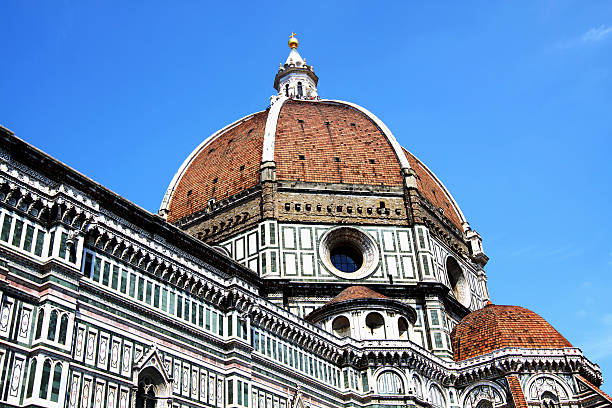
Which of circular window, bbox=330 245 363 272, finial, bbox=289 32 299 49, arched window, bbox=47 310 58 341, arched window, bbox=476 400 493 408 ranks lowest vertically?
arched window, bbox=47 310 58 341

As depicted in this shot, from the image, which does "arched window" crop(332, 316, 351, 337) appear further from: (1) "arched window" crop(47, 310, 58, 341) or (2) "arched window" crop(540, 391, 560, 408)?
(1) "arched window" crop(47, 310, 58, 341)

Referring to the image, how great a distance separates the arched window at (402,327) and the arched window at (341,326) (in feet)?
9.01

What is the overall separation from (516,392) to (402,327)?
22.3 feet

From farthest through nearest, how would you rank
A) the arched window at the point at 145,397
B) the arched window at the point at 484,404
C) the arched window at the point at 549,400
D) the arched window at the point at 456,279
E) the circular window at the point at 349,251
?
the arched window at the point at 456,279
the circular window at the point at 349,251
the arched window at the point at 484,404
the arched window at the point at 549,400
the arched window at the point at 145,397

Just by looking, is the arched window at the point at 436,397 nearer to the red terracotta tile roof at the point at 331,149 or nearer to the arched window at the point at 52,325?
the red terracotta tile roof at the point at 331,149

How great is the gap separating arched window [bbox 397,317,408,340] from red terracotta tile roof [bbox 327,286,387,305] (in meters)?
1.52

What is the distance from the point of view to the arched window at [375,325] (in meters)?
36.0

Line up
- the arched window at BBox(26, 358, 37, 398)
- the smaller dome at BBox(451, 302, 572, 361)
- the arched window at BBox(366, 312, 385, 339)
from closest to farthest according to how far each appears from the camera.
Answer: the arched window at BBox(26, 358, 37, 398) < the arched window at BBox(366, 312, 385, 339) < the smaller dome at BBox(451, 302, 572, 361)

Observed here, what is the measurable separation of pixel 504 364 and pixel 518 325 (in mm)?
3445

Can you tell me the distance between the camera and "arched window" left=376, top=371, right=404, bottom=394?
34.3 meters

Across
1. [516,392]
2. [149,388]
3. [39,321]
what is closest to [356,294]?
[516,392]

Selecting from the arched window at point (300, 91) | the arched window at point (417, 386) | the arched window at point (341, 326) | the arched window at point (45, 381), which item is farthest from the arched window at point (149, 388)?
the arched window at point (300, 91)

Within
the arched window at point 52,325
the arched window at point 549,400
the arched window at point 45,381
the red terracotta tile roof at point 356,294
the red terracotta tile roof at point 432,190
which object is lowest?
the arched window at point 45,381

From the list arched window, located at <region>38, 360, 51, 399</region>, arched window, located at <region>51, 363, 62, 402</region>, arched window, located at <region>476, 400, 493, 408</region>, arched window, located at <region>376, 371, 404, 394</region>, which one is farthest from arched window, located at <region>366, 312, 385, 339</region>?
arched window, located at <region>38, 360, 51, 399</region>
